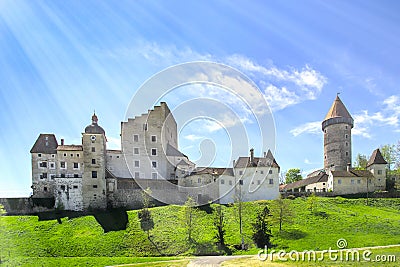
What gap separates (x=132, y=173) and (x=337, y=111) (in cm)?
4634

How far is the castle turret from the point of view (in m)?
47.9

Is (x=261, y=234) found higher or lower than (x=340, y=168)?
lower

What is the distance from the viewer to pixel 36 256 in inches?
1270

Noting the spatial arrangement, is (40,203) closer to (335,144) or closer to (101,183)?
(101,183)

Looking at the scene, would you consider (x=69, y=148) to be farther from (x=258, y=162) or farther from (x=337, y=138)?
(x=337, y=138)

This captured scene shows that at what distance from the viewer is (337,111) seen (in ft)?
241

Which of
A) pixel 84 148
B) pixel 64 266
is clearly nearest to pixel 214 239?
pixel 64 266

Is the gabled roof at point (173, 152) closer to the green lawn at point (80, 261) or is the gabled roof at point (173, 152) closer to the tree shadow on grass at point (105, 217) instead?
the tree shadow on grass at point (105, 217)

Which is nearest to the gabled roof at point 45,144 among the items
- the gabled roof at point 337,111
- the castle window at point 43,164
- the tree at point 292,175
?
the castle window at point 43,164

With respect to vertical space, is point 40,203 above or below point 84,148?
below

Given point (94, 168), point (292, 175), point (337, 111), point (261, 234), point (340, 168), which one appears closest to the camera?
point (261, 234)

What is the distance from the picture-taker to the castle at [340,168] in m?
58.3

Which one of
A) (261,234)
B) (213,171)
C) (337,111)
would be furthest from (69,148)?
(337,111)

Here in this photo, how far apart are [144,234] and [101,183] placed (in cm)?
1476
